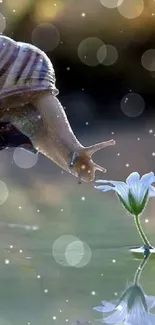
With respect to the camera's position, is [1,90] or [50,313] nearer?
[50,313]

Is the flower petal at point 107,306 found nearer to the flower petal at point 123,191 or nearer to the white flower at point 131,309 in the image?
the white flower at point 131,309

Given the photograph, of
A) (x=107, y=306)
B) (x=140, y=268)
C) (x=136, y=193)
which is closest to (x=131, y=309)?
(x=107, y=306)

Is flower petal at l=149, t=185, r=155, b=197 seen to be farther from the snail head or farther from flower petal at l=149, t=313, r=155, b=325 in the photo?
flower petal at l=149, t=313, r=155, b=325

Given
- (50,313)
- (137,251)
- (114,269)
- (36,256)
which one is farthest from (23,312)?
(137,251)

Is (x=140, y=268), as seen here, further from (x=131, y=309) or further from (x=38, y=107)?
(x=38, y=107)

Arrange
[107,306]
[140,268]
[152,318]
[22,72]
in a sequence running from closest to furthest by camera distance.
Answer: [152,318] → [107,306] → [140,268] → [22,72]

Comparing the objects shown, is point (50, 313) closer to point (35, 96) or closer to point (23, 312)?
point (23, 312)

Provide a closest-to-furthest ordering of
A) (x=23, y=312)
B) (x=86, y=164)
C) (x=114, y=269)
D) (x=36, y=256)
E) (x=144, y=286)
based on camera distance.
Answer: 1. (x=23, y=312)
2. (x=144, y=286)
3. (x=114, y=269)
4. (x=36, y=256)
5. (x=86, y=164)
